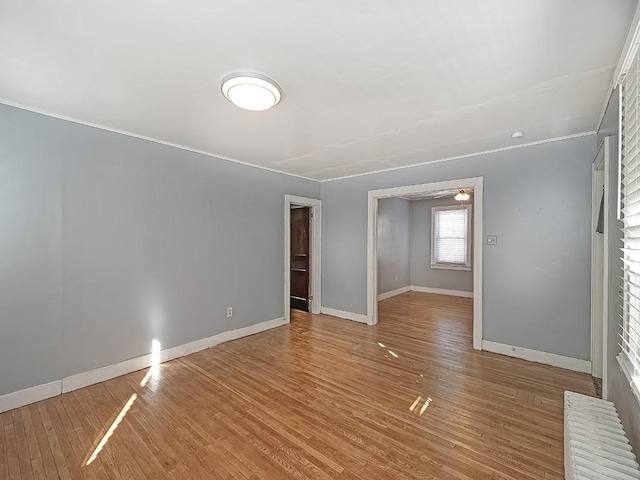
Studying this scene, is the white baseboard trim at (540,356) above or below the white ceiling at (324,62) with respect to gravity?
below

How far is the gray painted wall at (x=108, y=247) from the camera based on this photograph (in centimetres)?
249

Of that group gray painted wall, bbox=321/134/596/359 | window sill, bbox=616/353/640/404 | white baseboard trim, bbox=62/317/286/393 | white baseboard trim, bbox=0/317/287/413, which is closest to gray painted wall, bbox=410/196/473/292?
gray painted wall, bbox=321/134/596/359

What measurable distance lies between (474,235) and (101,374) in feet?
14.8

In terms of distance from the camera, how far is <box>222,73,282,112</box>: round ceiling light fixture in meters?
1.98

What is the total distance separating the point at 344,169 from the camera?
15.3ft

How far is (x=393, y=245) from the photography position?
7.29 m

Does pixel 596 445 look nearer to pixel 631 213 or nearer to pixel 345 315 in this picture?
pixel 631 213

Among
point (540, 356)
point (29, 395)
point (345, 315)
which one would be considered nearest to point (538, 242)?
point (540, 356)

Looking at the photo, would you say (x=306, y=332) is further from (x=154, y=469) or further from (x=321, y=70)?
(x=321, y=70)

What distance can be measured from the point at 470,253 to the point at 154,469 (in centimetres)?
712

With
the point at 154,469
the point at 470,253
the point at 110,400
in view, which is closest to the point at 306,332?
the point at 110,400

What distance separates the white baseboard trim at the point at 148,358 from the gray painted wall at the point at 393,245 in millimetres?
3170

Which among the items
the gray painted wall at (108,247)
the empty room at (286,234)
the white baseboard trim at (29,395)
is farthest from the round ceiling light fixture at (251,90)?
the white baseboard trim at (29,395)

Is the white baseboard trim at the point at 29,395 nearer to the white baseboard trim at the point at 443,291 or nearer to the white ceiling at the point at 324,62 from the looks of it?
the white ceiling at the point at 324,62
